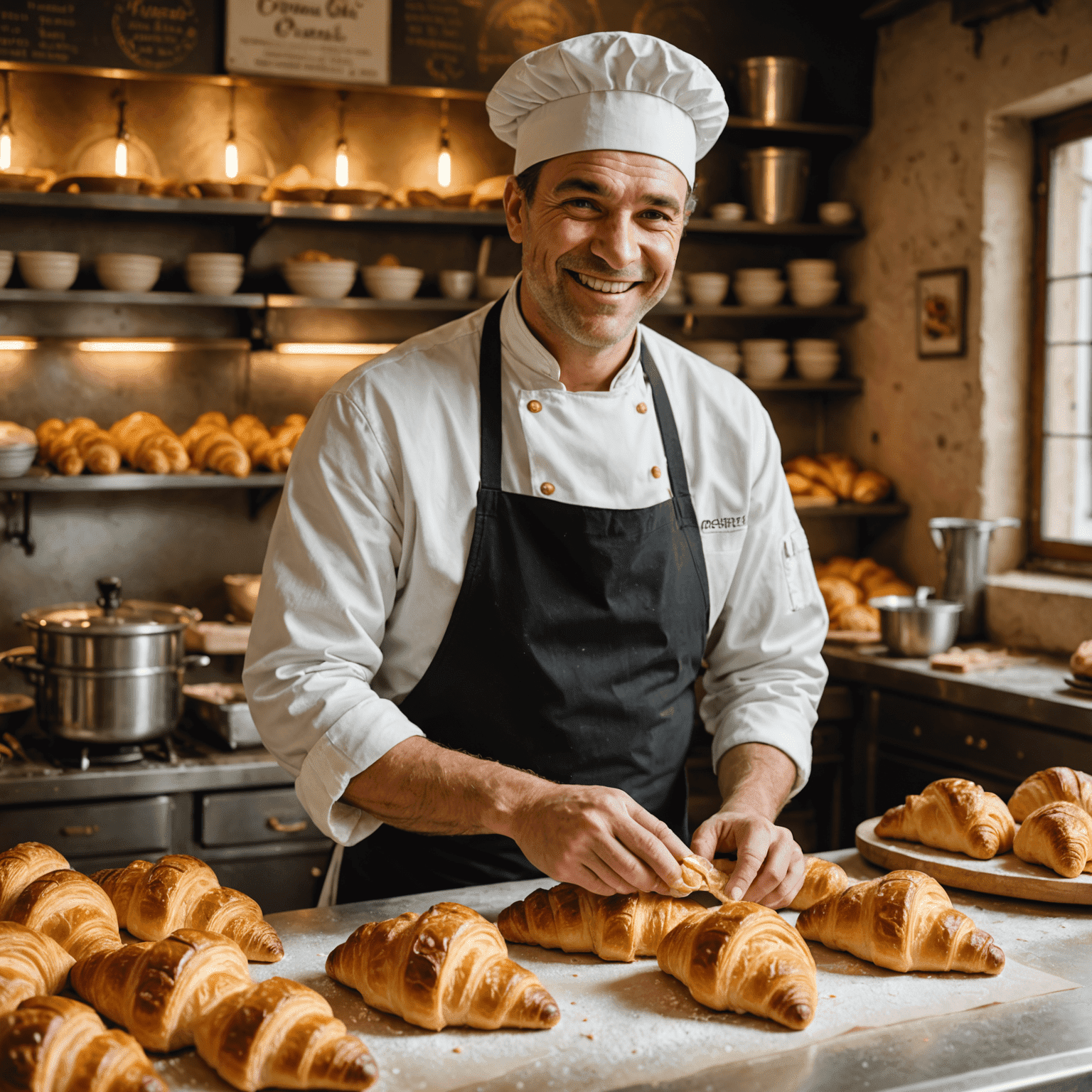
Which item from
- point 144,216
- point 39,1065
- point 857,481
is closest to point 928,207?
point 857,481

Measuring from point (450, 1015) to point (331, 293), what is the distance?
303 centimetres

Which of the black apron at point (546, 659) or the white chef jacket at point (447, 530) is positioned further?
the black apron at point (546, 659)

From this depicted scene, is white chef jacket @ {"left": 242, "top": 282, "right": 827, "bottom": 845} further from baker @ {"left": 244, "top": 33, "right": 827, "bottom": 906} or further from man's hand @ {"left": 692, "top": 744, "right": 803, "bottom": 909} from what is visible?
man's hand @ {"left": 692, "top": 744, "right": 803, "bottom": 909}

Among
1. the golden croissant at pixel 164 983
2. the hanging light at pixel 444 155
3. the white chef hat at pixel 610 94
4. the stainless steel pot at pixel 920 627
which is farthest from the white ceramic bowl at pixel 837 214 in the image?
the golden croissant at pixel 164 983

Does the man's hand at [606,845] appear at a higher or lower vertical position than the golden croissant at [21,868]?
higher

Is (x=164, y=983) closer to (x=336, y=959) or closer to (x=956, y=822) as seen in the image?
(x=336, y=959)

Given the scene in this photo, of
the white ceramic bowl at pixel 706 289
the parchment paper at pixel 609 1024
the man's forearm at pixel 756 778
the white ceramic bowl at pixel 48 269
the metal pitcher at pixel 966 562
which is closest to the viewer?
the parchment paper at pixel 609 1024

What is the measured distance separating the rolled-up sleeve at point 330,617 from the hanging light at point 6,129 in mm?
2602

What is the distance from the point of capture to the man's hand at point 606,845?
1373 mm

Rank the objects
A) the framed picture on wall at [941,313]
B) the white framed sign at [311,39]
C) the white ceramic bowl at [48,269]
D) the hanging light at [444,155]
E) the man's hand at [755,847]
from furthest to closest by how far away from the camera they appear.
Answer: the hanging light at [444,155] < the framed picture on wall at [941,313] < the white framed sign at [311,39] < the white ceramic bowl at [48,269] < the man's hand at [755,847]

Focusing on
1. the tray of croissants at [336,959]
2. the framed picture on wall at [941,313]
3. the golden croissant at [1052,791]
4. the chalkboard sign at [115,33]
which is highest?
the chalkboard sign at [115,33]

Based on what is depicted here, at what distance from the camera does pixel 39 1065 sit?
1.01 metres

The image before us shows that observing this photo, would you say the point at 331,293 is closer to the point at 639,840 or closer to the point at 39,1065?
the point at 639,840

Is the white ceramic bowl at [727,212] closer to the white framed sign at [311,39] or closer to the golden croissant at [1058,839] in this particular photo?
the white framed sign at [311,39]
